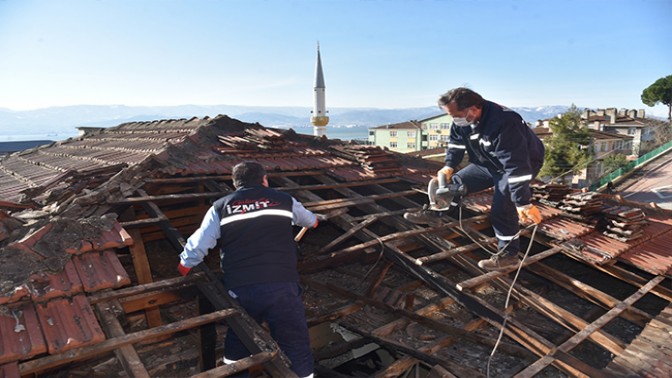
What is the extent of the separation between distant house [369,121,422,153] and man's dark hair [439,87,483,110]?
235ft

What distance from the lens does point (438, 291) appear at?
13.5 ft

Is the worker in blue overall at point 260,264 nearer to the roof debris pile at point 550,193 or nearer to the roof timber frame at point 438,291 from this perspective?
the roof timber frame at point 438,291

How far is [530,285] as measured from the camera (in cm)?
547

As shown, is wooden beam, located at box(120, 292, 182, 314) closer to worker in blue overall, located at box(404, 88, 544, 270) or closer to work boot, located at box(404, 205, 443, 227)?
work boot, located at box(404, 205, 443, 227)

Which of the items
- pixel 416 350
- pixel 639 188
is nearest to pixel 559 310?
pixel 416 350

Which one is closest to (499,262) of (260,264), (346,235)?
A: (346,235)

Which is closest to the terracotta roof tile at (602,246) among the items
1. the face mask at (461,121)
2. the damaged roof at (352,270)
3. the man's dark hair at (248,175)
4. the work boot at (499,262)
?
the damaged roof at (352,270)

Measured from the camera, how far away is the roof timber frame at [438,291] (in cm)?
335

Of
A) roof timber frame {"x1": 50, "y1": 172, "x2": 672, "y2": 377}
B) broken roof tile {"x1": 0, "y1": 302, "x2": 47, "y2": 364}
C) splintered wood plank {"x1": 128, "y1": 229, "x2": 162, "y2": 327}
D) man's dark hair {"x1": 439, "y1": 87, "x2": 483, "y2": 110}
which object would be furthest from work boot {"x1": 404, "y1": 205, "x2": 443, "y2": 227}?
broken roof tile {"x1": 0, "y1": 302, "x2": 47, "y2": 364}

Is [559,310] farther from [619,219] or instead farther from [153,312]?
[153,312]

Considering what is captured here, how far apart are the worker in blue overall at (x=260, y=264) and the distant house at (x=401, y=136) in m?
72.9

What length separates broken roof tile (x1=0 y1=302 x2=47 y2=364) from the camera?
219 cm

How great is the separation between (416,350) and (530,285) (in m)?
2.80

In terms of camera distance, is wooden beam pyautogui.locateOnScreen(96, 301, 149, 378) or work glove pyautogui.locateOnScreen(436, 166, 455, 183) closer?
wooden beam pyautogui.locateOnScreen(96, 301, 149, 378)
